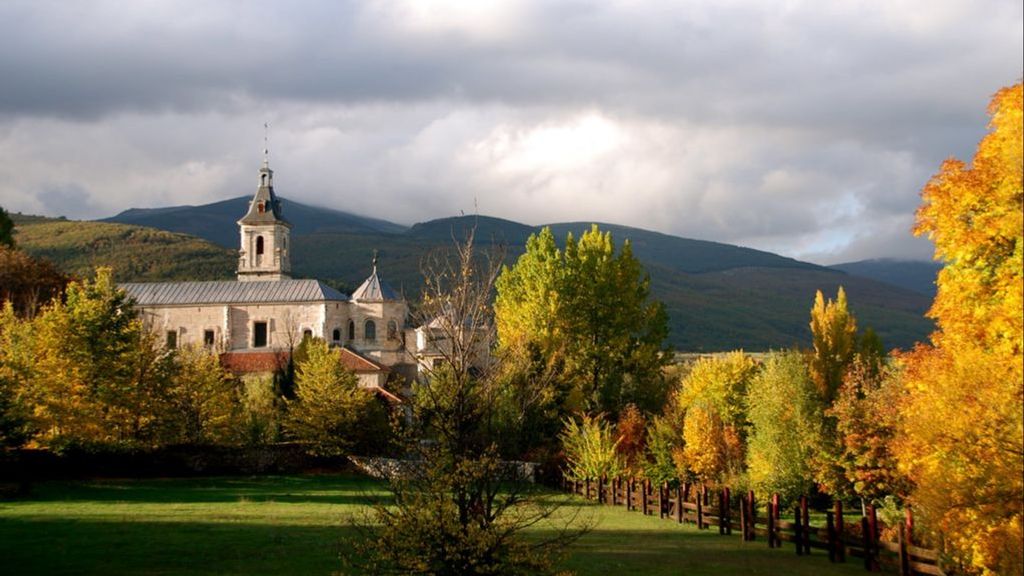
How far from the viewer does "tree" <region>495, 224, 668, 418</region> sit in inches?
1783

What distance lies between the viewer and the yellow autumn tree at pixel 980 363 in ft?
39.9

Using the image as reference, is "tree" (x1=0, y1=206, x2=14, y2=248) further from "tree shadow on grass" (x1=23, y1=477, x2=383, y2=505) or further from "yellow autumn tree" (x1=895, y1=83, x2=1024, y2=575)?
"yellow autumn tree" (x1=895, y1=83, x2=1024, y2=575)

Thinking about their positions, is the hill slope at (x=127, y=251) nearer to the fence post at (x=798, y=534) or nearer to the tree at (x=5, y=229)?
the tree at (x=5, y=229)

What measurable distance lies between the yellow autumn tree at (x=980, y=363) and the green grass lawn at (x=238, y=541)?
19.8ft

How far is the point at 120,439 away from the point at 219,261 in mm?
104057

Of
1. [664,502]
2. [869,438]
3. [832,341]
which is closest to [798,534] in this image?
[664,502]

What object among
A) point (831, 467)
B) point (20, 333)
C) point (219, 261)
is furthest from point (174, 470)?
point (219, 261)

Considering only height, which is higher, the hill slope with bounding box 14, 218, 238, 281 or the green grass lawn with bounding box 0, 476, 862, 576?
the hill slope with bounding box 14, 218, 238, 281

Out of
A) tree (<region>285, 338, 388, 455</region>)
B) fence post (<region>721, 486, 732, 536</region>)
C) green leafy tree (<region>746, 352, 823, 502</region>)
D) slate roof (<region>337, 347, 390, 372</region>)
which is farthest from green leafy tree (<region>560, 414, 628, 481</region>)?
slate roof (<region>337, 347, 390, 372</region>)

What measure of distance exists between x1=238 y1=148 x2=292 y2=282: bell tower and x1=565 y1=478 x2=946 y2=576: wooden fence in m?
67.3

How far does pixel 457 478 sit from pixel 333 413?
31.8m

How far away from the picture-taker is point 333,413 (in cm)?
4431

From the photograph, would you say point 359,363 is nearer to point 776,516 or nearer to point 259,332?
point 259,332

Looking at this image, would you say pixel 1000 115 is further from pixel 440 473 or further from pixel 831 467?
pixel 831 467
